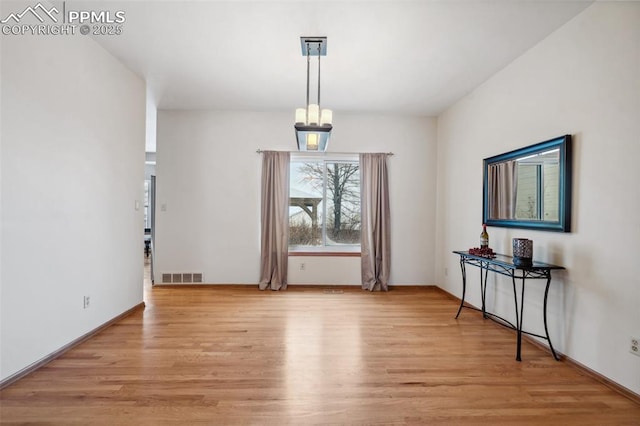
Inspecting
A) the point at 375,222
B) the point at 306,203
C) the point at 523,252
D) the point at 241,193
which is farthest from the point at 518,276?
the point at 241,193

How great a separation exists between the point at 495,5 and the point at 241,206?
4.05m

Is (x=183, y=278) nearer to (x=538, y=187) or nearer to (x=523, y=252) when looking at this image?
(x=523, y=252)

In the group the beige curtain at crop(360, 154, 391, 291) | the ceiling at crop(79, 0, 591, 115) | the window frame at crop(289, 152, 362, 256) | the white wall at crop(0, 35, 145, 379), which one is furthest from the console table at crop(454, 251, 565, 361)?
the white wall at crop(0, 35, 145, 379)

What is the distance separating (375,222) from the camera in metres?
4.89

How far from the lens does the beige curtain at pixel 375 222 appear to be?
191 inches

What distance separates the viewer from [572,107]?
2.51 m

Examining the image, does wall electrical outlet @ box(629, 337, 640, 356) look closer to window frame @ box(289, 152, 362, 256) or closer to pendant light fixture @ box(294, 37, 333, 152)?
pendant light fixture @ box(294, 37, 333, 152)

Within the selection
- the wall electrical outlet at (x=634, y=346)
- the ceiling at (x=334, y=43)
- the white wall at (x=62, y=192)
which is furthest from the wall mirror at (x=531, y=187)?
the white wall at (x=62, y=192)

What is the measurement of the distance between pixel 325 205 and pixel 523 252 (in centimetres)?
309

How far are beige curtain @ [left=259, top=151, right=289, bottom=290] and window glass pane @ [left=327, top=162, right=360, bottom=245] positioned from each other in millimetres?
788

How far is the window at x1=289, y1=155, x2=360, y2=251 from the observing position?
16.8 ft

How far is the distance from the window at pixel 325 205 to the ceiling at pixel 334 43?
4.19 ft

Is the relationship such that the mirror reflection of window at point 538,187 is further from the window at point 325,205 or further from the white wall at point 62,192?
the white wall at point 62,192

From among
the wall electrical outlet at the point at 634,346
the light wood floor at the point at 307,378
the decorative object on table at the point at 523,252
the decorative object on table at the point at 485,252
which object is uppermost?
the decorative object on table at the point at 523,252
